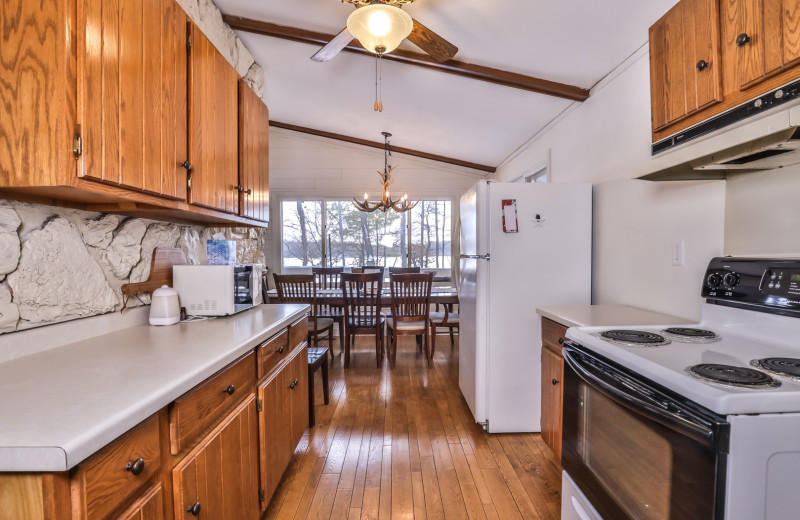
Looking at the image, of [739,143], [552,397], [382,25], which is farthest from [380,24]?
[552,397]

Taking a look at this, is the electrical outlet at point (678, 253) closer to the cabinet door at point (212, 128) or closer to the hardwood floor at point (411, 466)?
the hardwood floor at point (411, 466)

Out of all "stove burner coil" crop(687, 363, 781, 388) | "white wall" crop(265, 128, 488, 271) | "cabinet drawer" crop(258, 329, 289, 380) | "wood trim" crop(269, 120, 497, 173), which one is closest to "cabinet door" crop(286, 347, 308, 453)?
"cabinet drawer" crop(258, 329, 289, 380)

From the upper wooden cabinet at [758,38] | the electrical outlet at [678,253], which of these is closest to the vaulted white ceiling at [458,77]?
the upper wooden cabinet at [758,38]

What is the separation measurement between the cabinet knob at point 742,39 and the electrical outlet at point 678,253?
89 centimetres

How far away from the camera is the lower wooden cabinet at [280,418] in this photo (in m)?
Answer: 1.51

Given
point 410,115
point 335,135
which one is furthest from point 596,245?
point 335,135

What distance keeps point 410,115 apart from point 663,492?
143 inches

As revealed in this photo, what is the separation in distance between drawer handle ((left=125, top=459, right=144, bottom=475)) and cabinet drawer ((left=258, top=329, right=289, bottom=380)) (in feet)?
2.22

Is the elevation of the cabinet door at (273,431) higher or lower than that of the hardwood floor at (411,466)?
higher

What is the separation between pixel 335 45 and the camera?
2.21m

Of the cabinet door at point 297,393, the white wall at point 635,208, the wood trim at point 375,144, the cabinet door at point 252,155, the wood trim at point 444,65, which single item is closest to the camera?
the white wall at point 635,208

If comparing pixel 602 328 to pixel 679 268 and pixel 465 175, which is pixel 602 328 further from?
pixel 465 175

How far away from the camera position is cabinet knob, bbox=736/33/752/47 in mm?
1031

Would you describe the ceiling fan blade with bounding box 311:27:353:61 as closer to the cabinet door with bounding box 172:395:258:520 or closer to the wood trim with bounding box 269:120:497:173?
the cabinet door with bounding box 172:395:258:520
